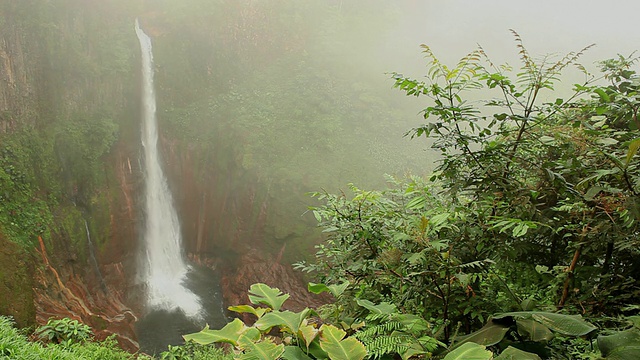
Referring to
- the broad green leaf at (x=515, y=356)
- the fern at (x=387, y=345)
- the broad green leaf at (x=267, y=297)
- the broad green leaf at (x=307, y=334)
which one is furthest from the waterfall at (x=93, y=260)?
the broad green leaf at (x=515, y=356)

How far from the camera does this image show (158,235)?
13227 millimetres

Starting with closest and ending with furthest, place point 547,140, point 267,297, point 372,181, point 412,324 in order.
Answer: point 412,324 → point 547,140 → point 267,297 → point 372,181

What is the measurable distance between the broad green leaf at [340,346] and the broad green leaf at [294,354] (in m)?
0.12

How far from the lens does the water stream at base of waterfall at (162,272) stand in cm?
1078

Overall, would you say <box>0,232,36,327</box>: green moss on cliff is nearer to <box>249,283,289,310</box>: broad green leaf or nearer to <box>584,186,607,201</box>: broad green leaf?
<box>249,283,289,310</box>: broad green leaf

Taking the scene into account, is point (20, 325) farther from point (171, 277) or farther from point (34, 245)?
point (171, 277)

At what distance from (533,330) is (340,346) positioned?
3.04ft

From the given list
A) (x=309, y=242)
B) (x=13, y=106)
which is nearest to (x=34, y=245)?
(x=13, y=106)

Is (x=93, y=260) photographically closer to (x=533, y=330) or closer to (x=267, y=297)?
(x=267, y=297)

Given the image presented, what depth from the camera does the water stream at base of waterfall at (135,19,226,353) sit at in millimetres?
10781

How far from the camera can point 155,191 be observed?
13453 millimetres

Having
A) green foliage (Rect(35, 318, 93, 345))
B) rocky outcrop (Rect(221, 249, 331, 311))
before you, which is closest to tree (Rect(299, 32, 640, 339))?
green foliage (Rect(35, 318, 93, 345))

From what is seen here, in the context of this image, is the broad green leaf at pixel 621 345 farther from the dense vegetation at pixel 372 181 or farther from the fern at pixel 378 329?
the fern at pixel 378 329

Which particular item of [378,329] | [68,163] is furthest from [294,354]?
[68,163]
